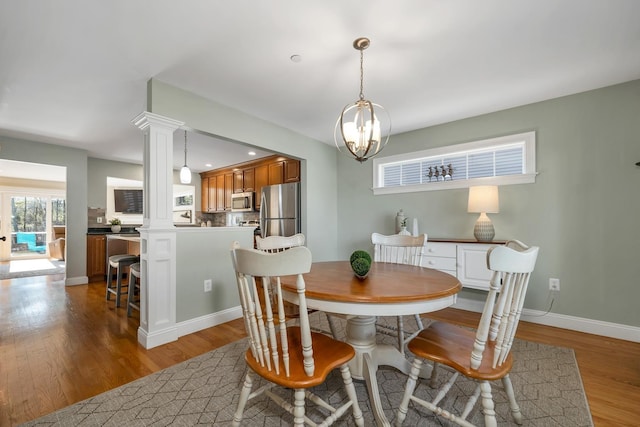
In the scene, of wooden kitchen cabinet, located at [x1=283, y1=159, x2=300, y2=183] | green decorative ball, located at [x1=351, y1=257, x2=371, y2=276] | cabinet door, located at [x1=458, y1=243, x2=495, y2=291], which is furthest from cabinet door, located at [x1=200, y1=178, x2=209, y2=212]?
green decorative ball, located at [x1=351, y1=257, x2=371, y2=276]

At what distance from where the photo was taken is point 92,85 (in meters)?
2.61

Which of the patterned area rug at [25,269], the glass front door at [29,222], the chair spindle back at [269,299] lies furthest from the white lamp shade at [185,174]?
the glass front door at [29,222]

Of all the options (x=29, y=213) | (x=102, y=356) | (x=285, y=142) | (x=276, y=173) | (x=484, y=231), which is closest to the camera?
(x=102, y=356)

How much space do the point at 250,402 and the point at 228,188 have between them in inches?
196

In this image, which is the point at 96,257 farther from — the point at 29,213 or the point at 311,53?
the point at 311,53

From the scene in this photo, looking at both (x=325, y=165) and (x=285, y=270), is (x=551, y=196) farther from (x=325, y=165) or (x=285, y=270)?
(x=285, y=270)

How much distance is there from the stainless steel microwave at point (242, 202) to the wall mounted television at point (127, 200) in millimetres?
2639

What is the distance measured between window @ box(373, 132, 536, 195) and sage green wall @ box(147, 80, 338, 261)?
31.1 inches

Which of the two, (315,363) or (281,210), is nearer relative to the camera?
(315,363)

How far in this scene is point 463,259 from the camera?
9.99 ft

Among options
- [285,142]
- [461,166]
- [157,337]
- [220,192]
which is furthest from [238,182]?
[461,166]

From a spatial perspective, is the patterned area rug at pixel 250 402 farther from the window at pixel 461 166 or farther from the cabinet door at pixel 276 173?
the cabinet door at pixel 276 173

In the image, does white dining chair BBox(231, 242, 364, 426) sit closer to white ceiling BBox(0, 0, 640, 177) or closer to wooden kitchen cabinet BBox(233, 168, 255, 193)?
white ceiling BBox(0, 0, 640, 177)

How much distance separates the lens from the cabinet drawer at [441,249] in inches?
123
